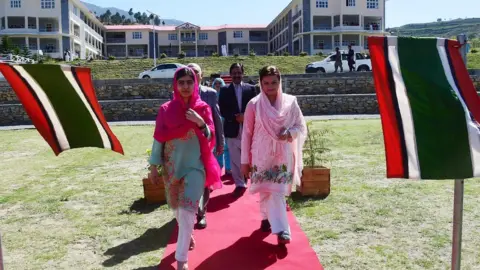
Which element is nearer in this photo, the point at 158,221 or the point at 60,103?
the point at 60,103

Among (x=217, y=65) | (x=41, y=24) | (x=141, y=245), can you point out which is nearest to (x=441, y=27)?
(x=41, y=24)

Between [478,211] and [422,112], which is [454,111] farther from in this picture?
[478,211]

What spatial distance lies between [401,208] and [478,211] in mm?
778

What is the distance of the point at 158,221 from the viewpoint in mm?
5066

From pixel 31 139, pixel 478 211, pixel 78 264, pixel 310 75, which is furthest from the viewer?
pixel 310 75

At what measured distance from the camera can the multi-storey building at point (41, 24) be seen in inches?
1870

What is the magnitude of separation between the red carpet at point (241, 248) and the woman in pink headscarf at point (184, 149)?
1.14 feet

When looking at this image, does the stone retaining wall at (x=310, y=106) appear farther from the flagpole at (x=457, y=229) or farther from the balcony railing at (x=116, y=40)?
the balcony railing at (x=116, y=40)

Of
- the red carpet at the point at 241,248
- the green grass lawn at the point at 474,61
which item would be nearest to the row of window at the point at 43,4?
the green grass lawn at the point at 474,61

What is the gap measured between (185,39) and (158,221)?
6102 cm

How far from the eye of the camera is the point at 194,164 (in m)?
3.63

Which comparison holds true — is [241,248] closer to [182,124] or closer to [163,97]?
[182,124]

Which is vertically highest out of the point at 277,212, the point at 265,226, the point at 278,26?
the point at 278,26

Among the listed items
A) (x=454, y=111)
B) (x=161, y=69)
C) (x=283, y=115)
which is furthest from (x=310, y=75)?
(x=454, y=111)
